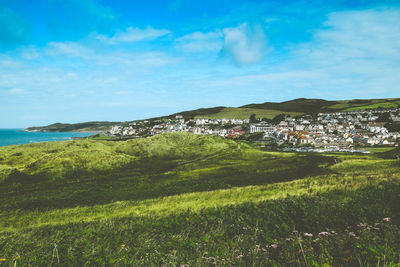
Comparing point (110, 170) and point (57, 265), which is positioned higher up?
point (57, 265)

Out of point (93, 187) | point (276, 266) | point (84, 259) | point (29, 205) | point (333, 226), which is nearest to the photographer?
point (276, 266)

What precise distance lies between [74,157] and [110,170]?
9969 mm

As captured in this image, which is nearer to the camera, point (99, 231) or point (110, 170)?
point (99, 231)

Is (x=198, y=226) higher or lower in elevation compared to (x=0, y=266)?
lower

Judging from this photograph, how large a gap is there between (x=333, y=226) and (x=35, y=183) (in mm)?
49759

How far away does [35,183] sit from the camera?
132 feet

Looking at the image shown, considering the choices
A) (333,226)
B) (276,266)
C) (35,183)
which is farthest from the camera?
(35,183)

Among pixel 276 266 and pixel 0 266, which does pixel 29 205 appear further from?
pixel 276 266

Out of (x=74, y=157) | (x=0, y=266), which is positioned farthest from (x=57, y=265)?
(x=74, y=157)

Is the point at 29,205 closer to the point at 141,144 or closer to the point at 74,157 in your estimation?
the point at 74,157

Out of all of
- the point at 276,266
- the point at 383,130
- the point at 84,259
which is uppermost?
the point at 276,266

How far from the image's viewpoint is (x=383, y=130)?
15750cm

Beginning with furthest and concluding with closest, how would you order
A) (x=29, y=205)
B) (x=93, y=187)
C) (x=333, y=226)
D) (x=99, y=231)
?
(x=93, y=187)
(x=29, y=205)
(x=99, y=231)
(x=333, y=226)

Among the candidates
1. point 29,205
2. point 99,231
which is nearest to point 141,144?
point 29,205
